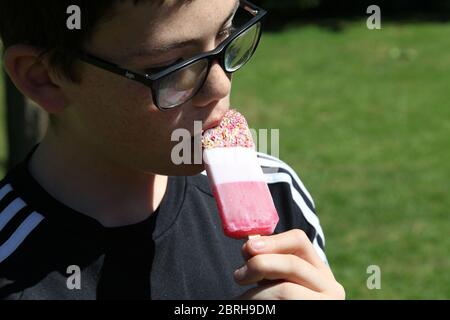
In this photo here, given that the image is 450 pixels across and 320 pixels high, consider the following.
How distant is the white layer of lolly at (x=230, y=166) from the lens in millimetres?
2334

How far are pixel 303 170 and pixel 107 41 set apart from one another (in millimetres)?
5314

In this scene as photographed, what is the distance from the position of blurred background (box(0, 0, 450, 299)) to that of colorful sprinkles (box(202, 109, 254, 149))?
224 cm

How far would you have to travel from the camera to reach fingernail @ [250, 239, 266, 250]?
2086mm

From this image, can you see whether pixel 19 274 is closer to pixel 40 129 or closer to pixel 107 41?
pixel 107 41

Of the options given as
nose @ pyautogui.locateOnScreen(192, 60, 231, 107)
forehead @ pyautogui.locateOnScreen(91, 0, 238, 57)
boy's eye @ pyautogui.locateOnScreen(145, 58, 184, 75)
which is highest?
forehead @ pyautogui.locateOnScreen(91, 0, 238, 57)

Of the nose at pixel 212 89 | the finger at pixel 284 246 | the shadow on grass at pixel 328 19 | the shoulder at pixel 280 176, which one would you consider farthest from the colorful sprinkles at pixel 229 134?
the shadow on grass at pixel 328 19

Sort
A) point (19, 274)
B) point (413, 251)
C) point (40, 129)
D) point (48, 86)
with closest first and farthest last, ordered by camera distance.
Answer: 1. point (19, 274)
2. point (48, 86)
3. point (40, 129)
4. point (413, 251)

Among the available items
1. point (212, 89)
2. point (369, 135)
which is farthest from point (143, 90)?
point (369, 135)

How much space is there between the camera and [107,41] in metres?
2.23

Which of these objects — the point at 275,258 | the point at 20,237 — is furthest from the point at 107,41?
the point at 275,258

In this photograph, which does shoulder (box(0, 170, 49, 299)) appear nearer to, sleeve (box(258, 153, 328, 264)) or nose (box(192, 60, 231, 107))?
nose (box(192, 60, 231, 107))

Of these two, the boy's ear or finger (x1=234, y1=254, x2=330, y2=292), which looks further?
the boy's ear

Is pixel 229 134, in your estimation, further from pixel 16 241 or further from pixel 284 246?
pixel 16 241

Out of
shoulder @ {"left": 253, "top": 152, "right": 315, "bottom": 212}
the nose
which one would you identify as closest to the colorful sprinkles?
the nose
